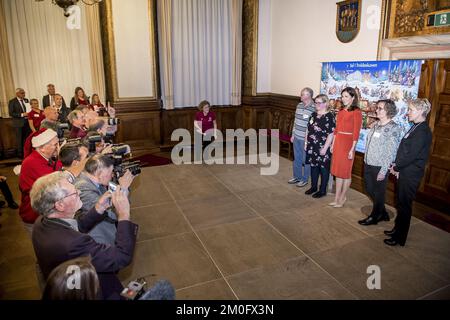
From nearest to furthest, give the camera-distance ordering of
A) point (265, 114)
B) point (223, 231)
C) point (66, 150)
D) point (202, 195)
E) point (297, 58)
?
point (66, 150) → point (223, 231) → point (202, 195) → point (297, 58) → point (265, 114)

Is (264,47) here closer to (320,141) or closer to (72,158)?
(320,141)

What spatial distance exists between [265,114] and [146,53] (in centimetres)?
320

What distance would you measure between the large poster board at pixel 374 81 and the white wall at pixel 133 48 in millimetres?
3847

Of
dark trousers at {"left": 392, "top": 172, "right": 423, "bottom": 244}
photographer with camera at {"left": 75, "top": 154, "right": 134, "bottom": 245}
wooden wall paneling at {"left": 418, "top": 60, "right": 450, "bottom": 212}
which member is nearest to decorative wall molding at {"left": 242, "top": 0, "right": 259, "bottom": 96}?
wooden wall paneling at {"left": 418, "top": 60, "right": 450, "bottom": 212}

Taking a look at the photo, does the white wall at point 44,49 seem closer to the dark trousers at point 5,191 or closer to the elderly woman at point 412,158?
the dark trousers at point 5,191

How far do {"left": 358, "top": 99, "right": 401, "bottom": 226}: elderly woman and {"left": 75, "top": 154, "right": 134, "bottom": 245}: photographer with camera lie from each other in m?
2.58

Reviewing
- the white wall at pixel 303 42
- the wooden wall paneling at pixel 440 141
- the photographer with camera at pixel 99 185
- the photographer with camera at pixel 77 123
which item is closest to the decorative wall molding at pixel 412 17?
the white wall at pixel 303 42

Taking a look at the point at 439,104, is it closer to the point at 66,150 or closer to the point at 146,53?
the point at 66,150

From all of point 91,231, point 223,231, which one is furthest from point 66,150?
point 223,231

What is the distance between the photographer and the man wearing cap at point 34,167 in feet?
8.38

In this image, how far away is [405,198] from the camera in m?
3.05

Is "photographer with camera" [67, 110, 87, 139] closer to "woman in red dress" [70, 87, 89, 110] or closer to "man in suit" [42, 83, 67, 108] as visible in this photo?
"woman in red dress" [70, 87, 89, 110]

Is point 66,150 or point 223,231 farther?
point 223,231

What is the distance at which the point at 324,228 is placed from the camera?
3.64 m
